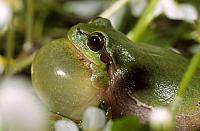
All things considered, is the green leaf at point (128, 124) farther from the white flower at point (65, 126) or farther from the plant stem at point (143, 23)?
the plant stem at point (143, 23)

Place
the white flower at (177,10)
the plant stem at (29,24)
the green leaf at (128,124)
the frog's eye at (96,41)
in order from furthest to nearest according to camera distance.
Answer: the plant stem at (29,24) → the white flower at (177,10) → the frog's eye at (96,41) → the green leaf at (128,124)

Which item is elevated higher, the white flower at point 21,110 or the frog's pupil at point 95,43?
the frog's pupil at point 95,43

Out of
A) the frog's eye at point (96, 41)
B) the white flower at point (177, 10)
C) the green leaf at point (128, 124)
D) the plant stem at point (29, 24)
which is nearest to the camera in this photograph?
the green leaf at point (128, 124)

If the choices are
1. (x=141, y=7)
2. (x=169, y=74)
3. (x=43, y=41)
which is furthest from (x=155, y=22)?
(x=169, y=74)

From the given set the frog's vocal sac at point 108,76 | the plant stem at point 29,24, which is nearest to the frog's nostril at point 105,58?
the frog's vocal sac at point 108,76

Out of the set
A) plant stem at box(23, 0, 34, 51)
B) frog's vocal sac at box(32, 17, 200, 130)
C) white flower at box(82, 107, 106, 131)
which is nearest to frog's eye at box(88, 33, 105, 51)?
frog's vocal sac at box(32, 17, 200, 130)

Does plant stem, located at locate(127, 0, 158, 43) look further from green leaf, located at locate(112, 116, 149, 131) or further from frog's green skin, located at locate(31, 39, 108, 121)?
green leaf, located at locate(112, 116, 149, 131)

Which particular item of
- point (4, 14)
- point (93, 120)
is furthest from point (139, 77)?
point (4, 14)

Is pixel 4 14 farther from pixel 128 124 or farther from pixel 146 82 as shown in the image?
pixel 128 124
